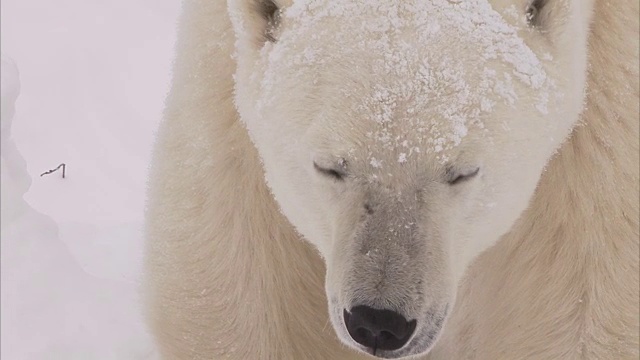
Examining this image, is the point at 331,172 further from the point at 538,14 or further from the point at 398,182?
the point at 538,14

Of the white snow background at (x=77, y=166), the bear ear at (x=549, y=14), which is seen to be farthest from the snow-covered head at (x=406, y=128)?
the white snow background at (x=77, y=166)

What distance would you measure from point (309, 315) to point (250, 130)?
77 centimetres

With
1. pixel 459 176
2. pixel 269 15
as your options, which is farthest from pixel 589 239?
pixel 269 15

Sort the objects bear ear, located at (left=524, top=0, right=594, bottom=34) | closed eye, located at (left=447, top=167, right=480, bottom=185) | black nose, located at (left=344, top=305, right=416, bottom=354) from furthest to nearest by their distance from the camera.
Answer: bear ear, located at (left=524, top=0, right=594, bottom=34) → closed eye, located at (left=447, top=167, right=480, bottom=185) → black nose, located at (left=344, top=305, right=416, bottom=354)

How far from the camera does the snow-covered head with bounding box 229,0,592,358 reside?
2.54m

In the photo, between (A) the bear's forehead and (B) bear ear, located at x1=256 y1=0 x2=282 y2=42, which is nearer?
(A) the bear's forehead

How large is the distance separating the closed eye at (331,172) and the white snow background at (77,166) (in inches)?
57.5

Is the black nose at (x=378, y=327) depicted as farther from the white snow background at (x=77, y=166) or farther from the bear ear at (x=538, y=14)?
the white snow background at (x=77, y=166)

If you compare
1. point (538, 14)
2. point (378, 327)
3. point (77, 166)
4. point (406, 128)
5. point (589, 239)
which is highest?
point (538, 14)

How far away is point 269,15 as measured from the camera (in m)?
2.87

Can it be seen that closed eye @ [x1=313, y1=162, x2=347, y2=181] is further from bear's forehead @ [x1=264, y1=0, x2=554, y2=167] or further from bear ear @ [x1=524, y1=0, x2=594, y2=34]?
Result: bear ear @ [x1=524, y1=0, x2=594, y2=34]

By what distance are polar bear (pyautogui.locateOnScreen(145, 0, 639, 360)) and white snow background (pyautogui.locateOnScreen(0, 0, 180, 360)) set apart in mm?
563

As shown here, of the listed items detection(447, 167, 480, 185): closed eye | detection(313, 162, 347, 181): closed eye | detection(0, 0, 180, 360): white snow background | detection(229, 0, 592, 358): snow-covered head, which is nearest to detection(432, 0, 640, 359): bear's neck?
detection(229, 0, 592, 358): snow-covered head

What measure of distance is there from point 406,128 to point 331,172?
0.25 metres
